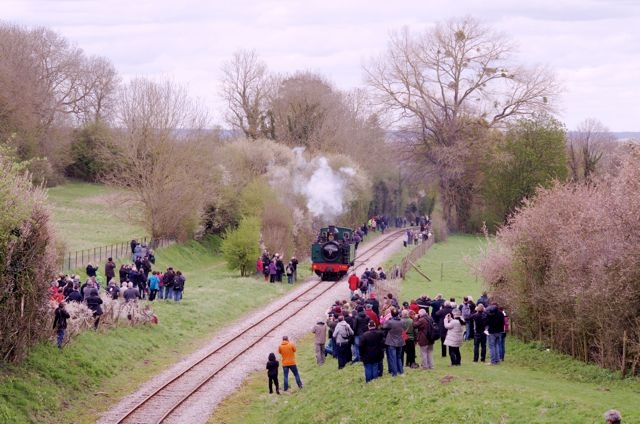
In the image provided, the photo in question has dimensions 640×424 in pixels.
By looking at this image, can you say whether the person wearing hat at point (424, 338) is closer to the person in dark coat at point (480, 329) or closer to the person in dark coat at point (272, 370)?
the person in dark coat at point (480, 329)

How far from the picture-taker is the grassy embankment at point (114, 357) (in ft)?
66.3

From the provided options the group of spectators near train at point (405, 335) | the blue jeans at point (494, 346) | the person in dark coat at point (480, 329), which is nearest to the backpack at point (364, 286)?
the group of spectators near train at point (405, 335)

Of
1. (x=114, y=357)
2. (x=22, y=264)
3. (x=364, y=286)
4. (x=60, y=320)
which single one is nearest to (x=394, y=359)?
(x=114, y=357)

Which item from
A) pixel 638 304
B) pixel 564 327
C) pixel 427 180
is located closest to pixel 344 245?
pixel 564 327

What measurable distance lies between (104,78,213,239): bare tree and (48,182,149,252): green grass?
2.59 metres

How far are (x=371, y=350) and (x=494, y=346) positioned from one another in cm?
349

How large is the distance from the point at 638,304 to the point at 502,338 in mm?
3472

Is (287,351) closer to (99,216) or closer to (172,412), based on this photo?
(172,412)

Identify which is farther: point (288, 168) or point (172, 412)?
point (288, 168)

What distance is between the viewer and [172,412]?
66.8 feet

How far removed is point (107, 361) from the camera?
24.2m

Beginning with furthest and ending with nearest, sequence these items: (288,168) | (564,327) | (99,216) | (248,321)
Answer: (99,216), (288,168), (248,321), (564,327)

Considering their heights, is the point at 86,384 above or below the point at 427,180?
below

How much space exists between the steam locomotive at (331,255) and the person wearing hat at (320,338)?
19005mm
